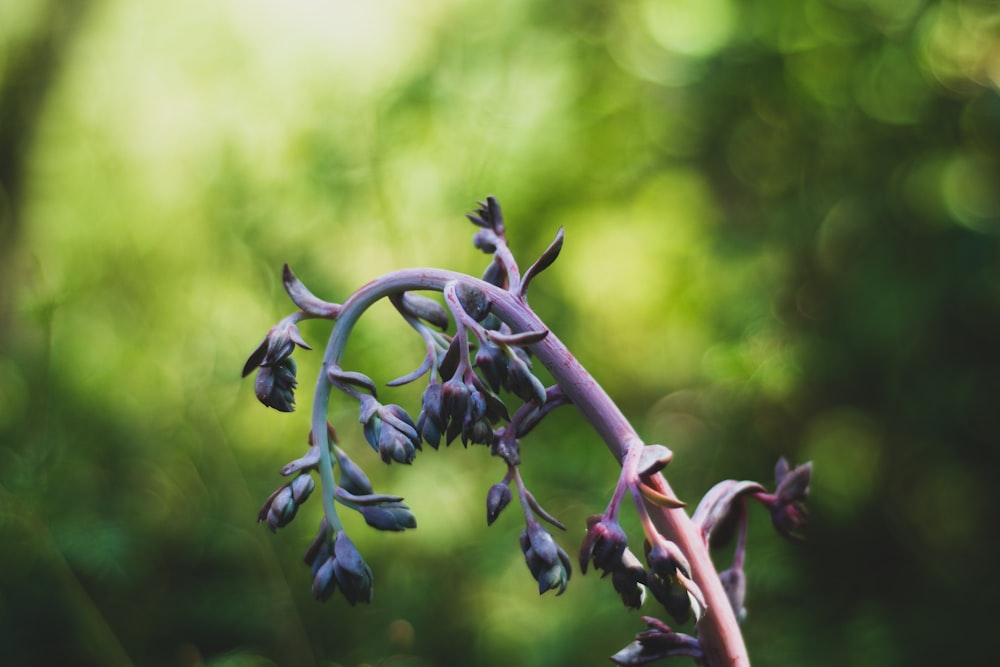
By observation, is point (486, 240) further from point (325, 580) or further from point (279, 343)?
point (325, 580)

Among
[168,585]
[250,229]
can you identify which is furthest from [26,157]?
[168,585]

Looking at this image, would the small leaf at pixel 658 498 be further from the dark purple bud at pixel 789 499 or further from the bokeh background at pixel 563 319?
the bokeh background at pixel 563 319

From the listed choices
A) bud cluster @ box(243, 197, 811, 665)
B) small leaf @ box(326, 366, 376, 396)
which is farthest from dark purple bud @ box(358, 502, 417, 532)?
small leaf @ box(326, 366, 376, 396)

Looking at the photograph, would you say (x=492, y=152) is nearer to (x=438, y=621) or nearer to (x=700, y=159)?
(x=700, y=159)

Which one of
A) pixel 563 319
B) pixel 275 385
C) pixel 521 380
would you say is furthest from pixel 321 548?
pixel 563 319

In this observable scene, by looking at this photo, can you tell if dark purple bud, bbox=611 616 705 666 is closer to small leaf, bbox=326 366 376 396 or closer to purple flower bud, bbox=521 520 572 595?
purple flower bud, bbox=521 520 572 595

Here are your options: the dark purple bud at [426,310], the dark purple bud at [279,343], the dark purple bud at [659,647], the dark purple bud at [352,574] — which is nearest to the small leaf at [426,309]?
the dark purple bud at [426,310]

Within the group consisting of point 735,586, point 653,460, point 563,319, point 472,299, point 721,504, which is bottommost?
point 563,319
